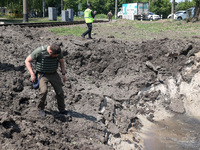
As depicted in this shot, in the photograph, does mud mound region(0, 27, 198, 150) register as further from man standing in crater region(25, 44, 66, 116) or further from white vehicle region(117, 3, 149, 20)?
white vehicle region(117, 3, 149, 20)

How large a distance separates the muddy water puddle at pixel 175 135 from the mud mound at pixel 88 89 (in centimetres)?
54

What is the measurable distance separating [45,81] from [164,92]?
22.3 ft

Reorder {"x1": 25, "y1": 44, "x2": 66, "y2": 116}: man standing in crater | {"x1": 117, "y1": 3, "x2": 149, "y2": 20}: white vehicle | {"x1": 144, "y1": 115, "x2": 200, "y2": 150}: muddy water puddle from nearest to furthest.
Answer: {"x1": 25, "y1": 44, "x2": 66, "y2": 116}: man standing in crater → {"x1": 144, "y1": 115, "x2": 200, "y2": 150}: muddy water puddle → {"x1": 117, "y1": 3, "x2": 149, "y2": 20}: white vehicle

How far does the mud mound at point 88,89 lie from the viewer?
6052 mm

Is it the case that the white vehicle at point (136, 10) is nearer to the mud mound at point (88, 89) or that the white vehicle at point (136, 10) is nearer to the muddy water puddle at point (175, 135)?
the mud mound at point (88, 89)

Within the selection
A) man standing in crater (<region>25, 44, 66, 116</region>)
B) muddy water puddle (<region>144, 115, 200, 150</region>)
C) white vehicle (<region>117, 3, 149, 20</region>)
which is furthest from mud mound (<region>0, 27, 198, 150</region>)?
white vehicle (<region>117, 3, 149, 20</region>)

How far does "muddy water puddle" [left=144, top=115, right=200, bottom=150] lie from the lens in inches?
324

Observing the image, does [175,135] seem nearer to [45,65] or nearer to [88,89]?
[88,89]

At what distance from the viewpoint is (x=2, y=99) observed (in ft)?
22.7

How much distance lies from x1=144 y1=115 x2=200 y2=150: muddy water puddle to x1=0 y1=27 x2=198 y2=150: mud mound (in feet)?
1.76

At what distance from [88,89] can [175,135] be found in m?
3.53

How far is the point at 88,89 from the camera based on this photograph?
31.8 feet

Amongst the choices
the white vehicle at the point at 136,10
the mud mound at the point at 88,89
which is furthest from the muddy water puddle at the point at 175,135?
the white vehicle at the point at 136,10

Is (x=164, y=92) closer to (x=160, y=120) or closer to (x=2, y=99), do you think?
(x=160, y=120)
